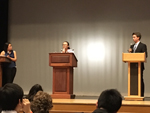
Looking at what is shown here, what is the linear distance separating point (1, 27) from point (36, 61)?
4.72 feet

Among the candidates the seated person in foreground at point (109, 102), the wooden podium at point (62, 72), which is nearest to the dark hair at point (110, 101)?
the seated person in foreground at point (109, 102)

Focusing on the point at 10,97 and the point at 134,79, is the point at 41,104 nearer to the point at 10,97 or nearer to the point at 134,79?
the point at 10,97

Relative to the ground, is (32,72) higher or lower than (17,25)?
lower

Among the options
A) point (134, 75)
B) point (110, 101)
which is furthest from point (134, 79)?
point (110, 101)

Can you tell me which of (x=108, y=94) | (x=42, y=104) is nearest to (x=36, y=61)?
(x=42, y=104)

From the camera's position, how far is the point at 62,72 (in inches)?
231

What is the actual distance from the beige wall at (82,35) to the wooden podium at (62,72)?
276cm

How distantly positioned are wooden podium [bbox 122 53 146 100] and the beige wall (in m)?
2.93

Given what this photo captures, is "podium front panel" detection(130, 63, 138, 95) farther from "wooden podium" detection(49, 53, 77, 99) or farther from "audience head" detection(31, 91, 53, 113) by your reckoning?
"audience head" detection(31, 91, 53, 113)

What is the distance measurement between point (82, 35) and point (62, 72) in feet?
9.73

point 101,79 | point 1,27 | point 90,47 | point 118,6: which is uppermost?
point 118,6

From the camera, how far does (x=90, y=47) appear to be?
8633 mm

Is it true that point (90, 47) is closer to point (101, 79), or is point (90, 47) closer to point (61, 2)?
point (101, 79)


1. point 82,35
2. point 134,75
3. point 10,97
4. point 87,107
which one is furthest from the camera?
point 82,35
